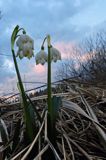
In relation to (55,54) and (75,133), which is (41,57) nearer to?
(55,54)

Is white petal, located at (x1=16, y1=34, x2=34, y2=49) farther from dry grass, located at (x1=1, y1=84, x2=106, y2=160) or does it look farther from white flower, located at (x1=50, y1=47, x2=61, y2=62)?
dry grass, located at (x1=1, y1=84, x2=106, y2=160)

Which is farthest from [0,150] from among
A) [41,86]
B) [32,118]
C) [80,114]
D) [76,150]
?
[41,86]

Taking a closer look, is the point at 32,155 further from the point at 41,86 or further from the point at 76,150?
the point at 41,86

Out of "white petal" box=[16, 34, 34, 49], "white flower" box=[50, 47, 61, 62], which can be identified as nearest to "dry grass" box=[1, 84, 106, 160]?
"white flower" box=[50, 47, 61, 62]

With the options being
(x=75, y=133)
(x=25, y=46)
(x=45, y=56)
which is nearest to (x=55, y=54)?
(x=45, y=56)

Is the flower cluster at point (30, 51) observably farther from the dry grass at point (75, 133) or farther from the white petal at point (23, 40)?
the dry grass at point (75, 133)

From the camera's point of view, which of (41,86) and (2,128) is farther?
(41,86)
